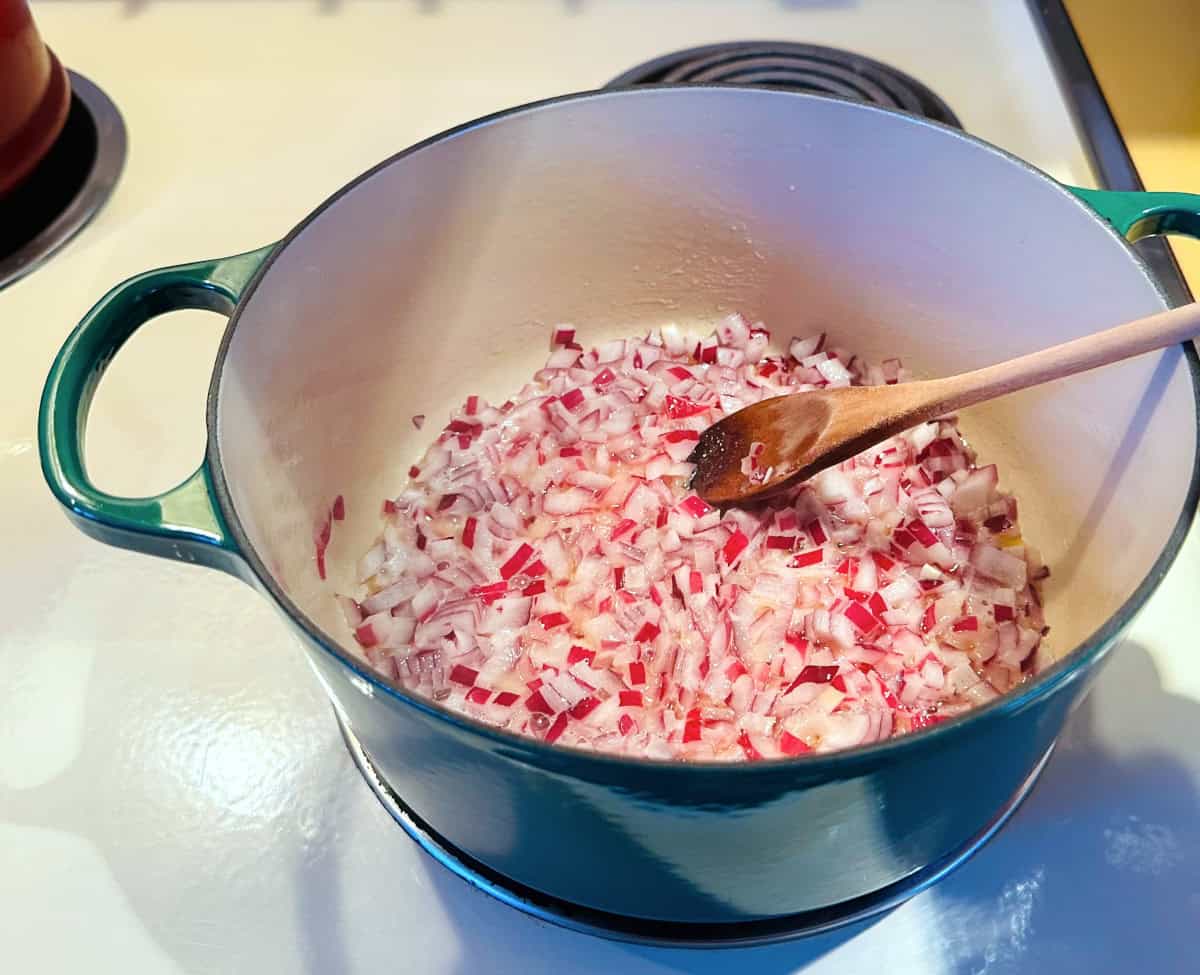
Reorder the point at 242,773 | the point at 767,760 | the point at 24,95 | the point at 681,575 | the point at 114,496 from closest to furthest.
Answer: the point at 767,760, the point at 114,496, the point at 242,773, the point at 681,575, the point at 24,95

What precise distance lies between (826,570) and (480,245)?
438 mm

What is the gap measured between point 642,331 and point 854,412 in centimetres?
34

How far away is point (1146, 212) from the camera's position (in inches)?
28.5

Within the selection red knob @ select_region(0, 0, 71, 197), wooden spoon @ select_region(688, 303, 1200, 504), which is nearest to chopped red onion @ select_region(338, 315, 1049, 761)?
wooden spoon @ select_region(688, 303, 1200, 504)

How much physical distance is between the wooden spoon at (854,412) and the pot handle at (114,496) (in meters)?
0.46

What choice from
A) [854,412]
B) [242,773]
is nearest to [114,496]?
[242,773]

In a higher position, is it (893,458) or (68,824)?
(68,824)

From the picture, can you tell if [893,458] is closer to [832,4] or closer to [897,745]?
[897,745]

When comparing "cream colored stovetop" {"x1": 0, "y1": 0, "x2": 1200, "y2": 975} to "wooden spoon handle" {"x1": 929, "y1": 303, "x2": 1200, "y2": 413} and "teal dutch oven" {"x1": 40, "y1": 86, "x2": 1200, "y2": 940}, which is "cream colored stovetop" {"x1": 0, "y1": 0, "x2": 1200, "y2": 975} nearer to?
"teal dutch oven" {"x1": 40, "y1": 86, "x2": 1200, "y2": 940}

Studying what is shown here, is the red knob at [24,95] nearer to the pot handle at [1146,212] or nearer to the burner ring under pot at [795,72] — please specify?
the burner ring under pot at [795,72]

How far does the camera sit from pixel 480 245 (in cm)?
97

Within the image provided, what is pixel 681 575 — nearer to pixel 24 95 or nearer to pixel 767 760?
pixel 767 760

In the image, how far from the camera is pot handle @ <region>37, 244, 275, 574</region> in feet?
1.90

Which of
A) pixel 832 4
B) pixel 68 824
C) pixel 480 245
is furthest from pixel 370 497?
pixel 832 4
